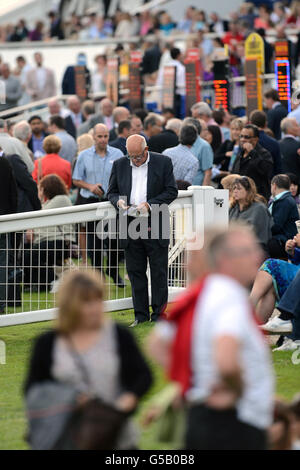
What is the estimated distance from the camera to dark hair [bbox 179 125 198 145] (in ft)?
42.8

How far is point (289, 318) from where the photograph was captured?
9.20 meters

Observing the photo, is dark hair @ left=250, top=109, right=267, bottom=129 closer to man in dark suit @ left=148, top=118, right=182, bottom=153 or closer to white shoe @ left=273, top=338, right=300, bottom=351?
man in dark suit @ left=148, top=118, right=182, bottom=153

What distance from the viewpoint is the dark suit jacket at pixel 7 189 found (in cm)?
1145

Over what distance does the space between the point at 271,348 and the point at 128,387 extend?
16.3 feet

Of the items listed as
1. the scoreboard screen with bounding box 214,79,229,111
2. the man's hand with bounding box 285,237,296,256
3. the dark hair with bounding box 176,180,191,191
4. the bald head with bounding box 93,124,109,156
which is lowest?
the man's hand with bounding box 285,237,296,256

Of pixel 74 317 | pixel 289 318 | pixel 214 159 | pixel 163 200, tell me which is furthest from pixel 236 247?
pixel 214 159

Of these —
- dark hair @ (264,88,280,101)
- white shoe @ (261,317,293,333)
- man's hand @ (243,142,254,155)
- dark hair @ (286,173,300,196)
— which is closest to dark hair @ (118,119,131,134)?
man's hand @ (243,142,254,155)

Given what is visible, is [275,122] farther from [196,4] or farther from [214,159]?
[196,4]

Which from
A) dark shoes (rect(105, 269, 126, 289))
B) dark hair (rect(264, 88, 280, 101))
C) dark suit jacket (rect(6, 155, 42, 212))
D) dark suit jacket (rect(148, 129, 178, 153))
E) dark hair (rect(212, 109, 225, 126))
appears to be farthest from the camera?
dark hair (rect(212, 109, 225, 126))

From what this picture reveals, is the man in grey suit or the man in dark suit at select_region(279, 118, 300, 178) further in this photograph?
the man in grey suit

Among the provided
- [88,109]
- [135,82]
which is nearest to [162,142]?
[88,109]

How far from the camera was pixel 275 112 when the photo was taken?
16.3 metres

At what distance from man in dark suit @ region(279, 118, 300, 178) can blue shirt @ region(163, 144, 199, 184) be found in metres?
1.40

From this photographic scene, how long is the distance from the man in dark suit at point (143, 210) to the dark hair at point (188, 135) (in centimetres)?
255
